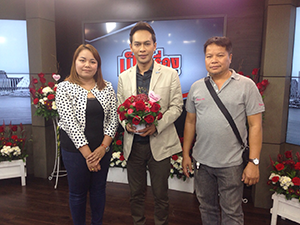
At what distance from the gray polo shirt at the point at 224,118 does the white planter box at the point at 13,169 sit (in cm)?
297

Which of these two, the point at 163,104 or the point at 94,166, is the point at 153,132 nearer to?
the point at 163,104

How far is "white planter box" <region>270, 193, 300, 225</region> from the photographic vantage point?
254cm

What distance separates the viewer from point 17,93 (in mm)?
4016

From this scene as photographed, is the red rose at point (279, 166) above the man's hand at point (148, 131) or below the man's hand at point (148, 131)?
below

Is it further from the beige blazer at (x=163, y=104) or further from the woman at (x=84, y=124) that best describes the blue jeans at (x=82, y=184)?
the beige blazer at (x=163, y=104)

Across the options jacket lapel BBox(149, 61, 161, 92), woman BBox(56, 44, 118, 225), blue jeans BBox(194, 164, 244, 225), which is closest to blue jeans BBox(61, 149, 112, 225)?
woman BBox(56, 44, 118, 225)

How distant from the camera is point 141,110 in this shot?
184 centimetres

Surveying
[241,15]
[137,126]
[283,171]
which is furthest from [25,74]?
[283,171]

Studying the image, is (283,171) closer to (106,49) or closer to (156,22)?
(156,22)

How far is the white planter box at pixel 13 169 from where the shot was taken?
3.60m

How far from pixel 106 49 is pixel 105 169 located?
226cm

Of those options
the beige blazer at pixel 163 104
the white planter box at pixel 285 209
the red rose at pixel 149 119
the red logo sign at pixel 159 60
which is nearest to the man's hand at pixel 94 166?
the beige blazer at pixel 163 104

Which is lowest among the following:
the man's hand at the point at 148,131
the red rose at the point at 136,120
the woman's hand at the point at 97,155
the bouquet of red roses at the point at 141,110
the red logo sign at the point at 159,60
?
the woman's hand at the point at 97,155

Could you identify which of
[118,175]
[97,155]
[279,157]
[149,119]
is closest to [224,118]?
[149,119]
